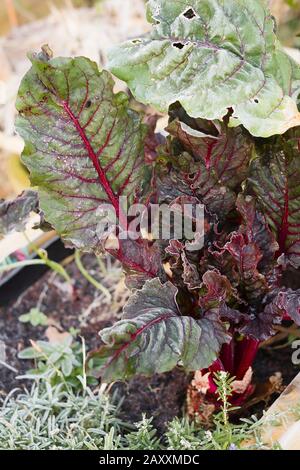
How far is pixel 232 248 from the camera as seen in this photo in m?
0.85

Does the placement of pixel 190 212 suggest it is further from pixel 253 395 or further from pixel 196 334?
pixel 253 395

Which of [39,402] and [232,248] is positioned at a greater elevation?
[232,248]

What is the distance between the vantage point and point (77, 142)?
876 millimetres

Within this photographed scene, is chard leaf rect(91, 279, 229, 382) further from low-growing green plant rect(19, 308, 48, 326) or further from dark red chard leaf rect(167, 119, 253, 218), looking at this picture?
low-growing green plant rect(19, 308, 48, 326)

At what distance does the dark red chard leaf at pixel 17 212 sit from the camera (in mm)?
1030

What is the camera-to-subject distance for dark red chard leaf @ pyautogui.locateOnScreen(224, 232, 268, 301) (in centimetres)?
85

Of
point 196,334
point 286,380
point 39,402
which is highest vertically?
point 196,334

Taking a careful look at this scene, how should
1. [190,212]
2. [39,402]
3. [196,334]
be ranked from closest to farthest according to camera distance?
[196,334], [190,212], [39,402]

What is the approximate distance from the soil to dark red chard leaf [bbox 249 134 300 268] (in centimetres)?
25

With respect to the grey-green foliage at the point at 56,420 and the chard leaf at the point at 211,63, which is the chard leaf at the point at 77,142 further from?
the grey-green foliage at the point at 56,420

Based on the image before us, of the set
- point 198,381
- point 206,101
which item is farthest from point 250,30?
point 198,381

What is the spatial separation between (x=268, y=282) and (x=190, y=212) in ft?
0.49

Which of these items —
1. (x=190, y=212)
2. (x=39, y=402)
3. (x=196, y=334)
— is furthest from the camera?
(x=39, y=402)

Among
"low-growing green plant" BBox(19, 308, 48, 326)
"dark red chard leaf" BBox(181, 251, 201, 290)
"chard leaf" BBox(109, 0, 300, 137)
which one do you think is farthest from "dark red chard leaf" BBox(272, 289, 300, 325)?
"low-growing green plant" BBox(19, 308, 48, 326)
